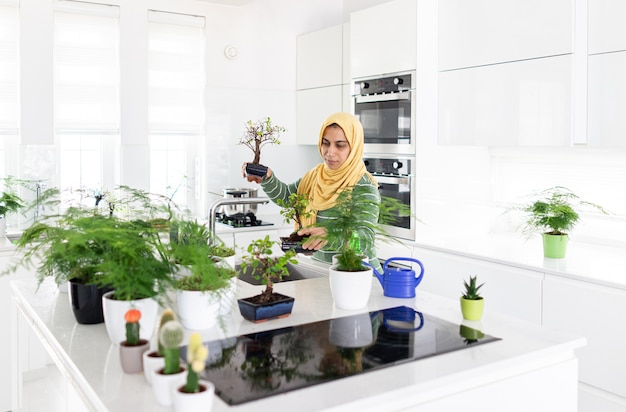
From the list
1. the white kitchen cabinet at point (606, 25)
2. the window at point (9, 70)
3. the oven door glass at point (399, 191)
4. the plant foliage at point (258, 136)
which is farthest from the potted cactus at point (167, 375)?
the window at point (9, 70)

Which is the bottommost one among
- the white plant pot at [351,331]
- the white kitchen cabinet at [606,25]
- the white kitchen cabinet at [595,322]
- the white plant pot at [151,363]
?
the white kitchen cabinet at [595,322]

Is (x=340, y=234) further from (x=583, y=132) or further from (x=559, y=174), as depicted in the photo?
(x=559, y=174)

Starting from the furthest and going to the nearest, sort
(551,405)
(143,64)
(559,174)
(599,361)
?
(143,64)
(559,174)
(599,361)
(551,405)

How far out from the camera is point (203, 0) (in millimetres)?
4863

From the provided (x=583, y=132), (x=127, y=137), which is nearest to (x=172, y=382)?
(x=583, y=132)

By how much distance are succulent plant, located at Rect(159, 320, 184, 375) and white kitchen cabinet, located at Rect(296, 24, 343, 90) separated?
375 cm

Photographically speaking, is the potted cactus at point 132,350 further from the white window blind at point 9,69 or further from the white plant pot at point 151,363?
the white window blind at point 9,69

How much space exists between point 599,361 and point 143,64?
361 centimetres

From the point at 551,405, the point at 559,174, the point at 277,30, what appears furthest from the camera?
the point at 277,30

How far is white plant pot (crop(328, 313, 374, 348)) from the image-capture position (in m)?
1.66

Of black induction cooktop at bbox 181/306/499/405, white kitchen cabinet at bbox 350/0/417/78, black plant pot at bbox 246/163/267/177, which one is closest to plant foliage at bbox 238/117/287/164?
black plant pot at bbox 246/163/267/177

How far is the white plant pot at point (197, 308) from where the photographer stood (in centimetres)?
171

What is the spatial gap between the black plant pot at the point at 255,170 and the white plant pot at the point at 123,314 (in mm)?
1503

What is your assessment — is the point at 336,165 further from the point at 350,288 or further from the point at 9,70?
the point at 9,70
